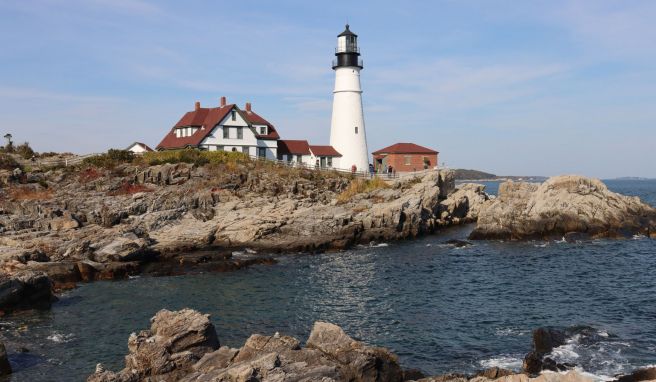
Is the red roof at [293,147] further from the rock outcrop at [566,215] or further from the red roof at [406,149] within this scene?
the rock outcrop at [566,215]

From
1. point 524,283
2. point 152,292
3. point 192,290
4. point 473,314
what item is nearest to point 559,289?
point 524,283

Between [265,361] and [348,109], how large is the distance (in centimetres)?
5236

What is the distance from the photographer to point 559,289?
3353 cm

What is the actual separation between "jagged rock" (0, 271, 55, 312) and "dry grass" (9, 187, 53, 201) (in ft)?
71.8

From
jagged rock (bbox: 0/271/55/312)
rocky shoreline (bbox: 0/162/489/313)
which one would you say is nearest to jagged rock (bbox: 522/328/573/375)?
rocky shoreline (bbox: 0/162/489/313)

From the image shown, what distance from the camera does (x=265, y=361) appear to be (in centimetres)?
1656

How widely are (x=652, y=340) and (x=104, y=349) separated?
23.4 meters

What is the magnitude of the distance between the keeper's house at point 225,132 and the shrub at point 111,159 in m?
7.41

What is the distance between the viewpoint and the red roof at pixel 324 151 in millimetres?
67450

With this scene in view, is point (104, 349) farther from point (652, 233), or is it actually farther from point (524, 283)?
point (652, 233)

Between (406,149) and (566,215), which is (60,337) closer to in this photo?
(566,215)

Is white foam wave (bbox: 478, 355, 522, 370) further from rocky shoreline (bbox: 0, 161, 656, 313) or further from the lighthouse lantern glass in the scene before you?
the lighthouse lantern glass

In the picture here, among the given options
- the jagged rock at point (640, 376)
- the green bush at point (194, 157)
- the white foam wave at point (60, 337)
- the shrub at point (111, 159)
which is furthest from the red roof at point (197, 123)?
the jagged rock at point (640, 376)

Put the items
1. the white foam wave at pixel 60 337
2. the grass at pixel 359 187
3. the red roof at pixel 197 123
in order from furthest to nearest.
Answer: the red roof at pixel 197 123
the grass at pixel 359 187
the white foam wave at pixel 60 337
